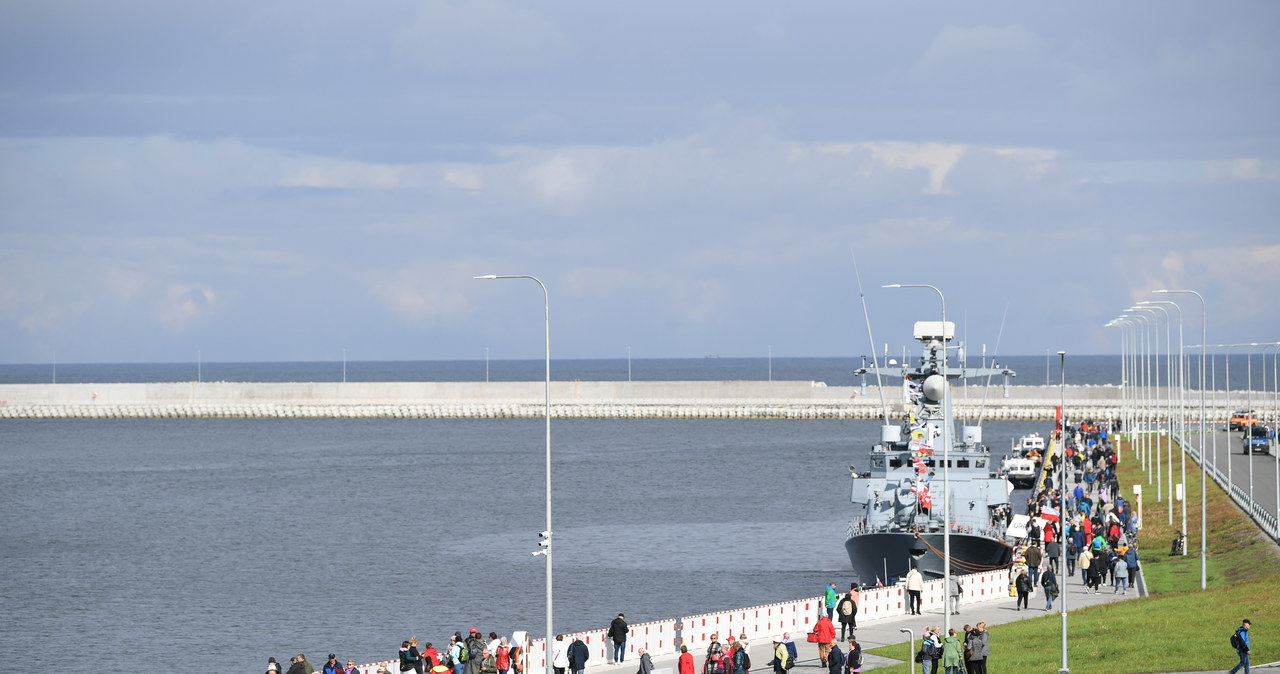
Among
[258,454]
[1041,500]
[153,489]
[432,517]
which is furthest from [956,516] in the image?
[258,454]

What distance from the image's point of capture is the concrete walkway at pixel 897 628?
3447cm

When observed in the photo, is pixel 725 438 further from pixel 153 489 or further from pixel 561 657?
pixel 561 657

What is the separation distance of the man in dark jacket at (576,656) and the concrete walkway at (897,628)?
138 cm

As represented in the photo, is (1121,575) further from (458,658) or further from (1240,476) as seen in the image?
(1240,476)

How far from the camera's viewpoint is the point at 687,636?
118 ft

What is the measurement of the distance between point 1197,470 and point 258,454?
83882mm

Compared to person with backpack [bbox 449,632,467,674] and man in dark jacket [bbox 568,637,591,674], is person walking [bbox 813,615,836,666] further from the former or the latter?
person with backpack [bbox 449,632,467,674]

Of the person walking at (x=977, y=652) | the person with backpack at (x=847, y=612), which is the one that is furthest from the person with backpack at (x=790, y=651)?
the person walking at (x=977, y=652)

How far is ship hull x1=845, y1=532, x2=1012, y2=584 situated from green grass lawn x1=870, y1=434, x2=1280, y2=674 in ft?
15.8

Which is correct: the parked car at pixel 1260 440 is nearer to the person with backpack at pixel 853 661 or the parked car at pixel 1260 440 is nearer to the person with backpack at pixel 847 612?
the person with backpack at pixel 847 612

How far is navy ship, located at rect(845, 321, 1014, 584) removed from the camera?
1969 inches

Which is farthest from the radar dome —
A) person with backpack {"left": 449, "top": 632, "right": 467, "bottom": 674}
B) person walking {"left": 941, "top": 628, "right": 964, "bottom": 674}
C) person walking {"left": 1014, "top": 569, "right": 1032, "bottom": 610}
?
person with backpack {"left": 449, "top": 632, "right": 467, "bottom": 674}

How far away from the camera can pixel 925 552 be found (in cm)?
4912

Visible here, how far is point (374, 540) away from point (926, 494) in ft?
114
